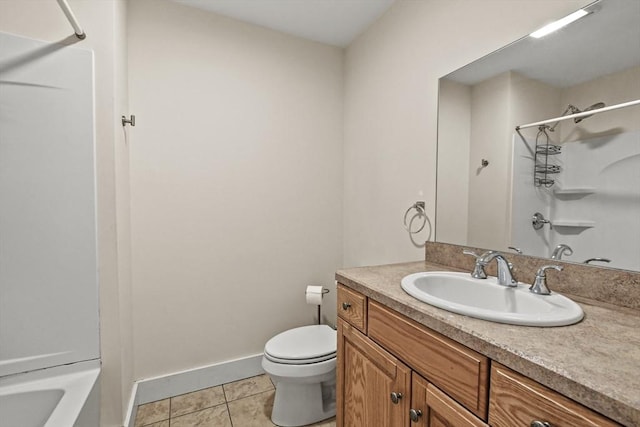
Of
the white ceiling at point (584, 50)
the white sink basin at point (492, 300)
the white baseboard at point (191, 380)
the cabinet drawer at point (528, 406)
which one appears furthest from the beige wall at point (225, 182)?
the cabinet drawer at point (528, 406)

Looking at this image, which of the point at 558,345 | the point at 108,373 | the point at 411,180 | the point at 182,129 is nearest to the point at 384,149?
the point at 411,180

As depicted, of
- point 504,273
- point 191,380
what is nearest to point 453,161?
point 504,273

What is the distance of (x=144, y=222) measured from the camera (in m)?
1.76

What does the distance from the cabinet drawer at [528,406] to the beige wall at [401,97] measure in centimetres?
103

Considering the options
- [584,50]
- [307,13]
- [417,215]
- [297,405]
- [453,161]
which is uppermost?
[307,13]

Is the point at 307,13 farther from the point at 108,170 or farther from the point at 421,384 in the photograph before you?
the point at 421,384

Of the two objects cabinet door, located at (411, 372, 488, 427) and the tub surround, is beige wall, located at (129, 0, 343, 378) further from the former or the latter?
cabinet door, located at (411, 372, 488, 427)

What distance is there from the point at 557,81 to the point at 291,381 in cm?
181

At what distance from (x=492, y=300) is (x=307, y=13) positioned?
1982 millimetres

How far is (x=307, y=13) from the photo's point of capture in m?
1.88

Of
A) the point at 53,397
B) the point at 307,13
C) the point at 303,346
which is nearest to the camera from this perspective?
the point at 53,397

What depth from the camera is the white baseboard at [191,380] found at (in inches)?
69.2

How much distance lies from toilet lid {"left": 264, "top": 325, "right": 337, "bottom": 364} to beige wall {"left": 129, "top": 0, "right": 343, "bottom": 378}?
366 millimetres

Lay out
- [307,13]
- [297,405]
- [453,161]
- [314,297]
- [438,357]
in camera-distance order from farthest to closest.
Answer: [314,297] < [307,13] < [297,405] < [453,161] < [438,357]
